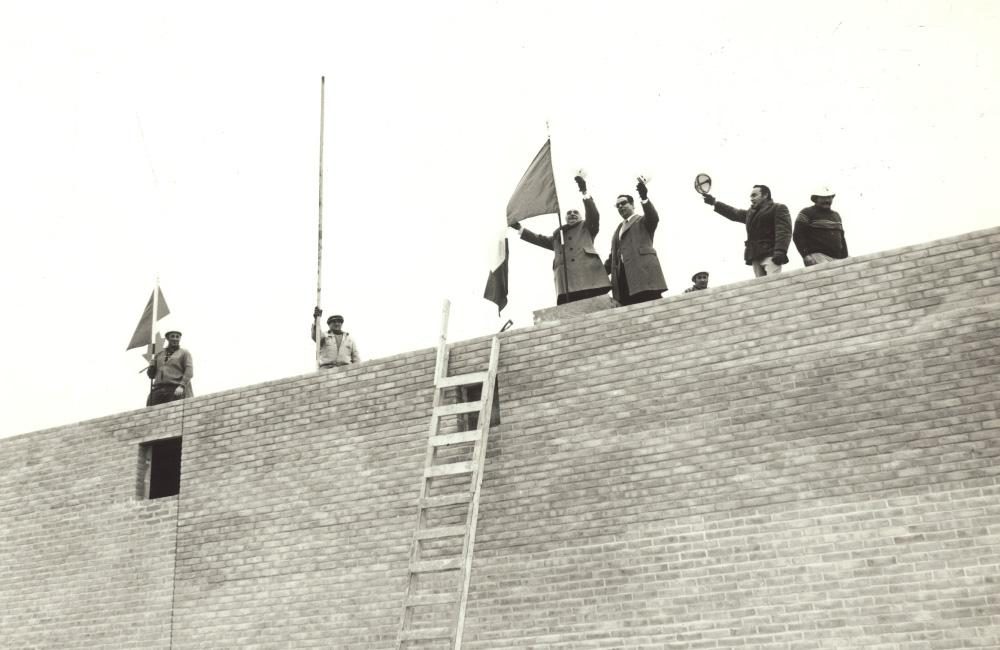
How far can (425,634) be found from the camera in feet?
27.8

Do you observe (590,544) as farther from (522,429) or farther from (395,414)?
(395,414)

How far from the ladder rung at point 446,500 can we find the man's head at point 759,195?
3612 mm

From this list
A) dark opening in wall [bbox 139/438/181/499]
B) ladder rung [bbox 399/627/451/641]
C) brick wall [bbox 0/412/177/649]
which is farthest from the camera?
dark opening in wall [bbox 139/438/181/499]

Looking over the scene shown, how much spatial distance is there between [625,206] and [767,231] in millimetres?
1360

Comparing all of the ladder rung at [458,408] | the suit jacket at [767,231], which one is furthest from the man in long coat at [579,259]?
the ladder rung at [458,408]

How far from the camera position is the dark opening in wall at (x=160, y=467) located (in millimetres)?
11633

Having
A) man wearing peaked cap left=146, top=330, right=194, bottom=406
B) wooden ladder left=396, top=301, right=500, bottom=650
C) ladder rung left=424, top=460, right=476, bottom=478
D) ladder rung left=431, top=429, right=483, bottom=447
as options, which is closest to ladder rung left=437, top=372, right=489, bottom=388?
wooden ladder left=396, top=301, right=500, bottom=650

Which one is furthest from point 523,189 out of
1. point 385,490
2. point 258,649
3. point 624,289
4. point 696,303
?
point 258,649

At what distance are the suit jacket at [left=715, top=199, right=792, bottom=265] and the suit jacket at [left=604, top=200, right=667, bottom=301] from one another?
0.81 metres

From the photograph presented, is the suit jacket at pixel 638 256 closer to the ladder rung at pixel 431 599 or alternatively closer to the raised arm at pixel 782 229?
the raised arm at pixel 782 229

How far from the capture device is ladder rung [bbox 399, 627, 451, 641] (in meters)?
8.45

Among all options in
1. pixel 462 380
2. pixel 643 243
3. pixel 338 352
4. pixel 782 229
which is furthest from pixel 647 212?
pixel 338 352

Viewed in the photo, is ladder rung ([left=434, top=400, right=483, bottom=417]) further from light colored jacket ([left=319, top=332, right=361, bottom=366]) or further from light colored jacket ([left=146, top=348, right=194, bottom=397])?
light colored jacket ([left=146, top=348, right=194, bottom=397])

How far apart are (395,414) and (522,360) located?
4.48 feet
